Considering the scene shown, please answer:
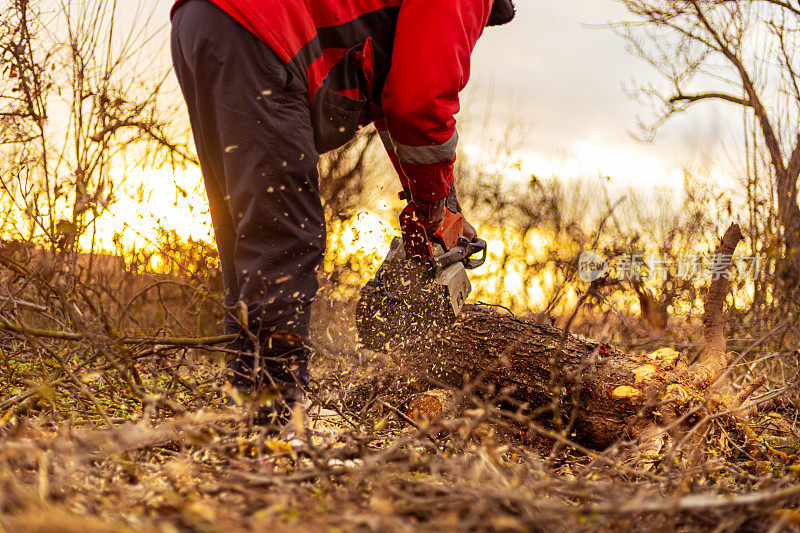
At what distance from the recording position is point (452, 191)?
2.91m

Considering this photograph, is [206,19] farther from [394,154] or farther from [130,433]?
[130,433]

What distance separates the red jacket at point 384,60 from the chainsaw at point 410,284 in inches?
16.1

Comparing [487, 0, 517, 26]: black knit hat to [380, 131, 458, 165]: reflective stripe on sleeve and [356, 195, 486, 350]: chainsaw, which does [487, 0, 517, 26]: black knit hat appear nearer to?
[380, 131, 458, 165]: reflective stripe on sleeve

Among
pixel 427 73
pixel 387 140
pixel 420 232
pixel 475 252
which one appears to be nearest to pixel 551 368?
pixel 475 252

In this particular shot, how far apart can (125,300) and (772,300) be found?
19.8 feet

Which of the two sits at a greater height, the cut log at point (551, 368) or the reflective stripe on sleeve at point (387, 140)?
the reflective stripe on sleeve at point (387, 140)

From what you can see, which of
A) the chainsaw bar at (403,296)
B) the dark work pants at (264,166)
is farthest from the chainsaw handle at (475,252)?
the dark work pants at (264,166)

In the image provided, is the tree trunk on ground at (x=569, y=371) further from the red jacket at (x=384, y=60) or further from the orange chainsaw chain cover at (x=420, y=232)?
the red jacket at (x=384, y=60)

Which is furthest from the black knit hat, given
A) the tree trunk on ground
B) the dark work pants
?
the tree trunk on ground

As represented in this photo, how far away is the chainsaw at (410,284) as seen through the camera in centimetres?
278

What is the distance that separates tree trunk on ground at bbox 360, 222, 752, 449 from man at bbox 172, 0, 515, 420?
0.96 m

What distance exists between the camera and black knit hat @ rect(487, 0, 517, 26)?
2928 millimetres

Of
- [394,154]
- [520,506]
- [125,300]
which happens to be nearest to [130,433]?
[520,506]

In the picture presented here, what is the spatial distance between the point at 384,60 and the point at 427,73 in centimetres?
26
